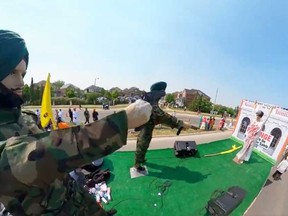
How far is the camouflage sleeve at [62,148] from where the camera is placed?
82cm

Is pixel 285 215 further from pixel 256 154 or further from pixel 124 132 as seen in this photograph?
pixel 124 132

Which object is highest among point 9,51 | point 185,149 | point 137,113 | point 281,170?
point 9,51

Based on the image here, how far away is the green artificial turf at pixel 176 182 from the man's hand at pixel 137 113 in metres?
3.76

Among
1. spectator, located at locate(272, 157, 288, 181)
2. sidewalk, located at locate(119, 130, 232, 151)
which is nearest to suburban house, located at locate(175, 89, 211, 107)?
sidewalk, located at locate(119, 130, 232, 151)

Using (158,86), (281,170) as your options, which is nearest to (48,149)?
(158,86)

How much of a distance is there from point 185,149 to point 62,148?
624 cm

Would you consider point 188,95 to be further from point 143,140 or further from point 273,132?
point 143,140

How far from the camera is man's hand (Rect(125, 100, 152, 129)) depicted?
0.94 meters

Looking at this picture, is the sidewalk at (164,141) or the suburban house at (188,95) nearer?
the sidewalk at (164,141)

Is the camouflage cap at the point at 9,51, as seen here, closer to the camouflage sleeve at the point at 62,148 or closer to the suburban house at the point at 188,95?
the camouflage sleeve at the point at 62,148

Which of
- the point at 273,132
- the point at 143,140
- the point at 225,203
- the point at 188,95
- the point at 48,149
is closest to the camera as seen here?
the point at 48,149

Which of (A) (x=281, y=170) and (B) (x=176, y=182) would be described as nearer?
(B) (x=176, y=182)

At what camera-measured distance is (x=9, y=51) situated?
1.19m

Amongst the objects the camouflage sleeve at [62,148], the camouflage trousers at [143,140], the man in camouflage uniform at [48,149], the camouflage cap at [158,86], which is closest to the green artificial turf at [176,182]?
the camouflage trousers at [143,140]
